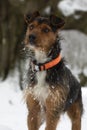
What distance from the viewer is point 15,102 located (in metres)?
15.0

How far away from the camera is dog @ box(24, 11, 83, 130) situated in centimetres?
628

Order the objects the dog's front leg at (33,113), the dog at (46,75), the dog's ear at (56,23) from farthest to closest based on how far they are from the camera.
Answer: the dog's front leg at (33,113)
the dog's ear at (56,23)
the dog at (46,75)

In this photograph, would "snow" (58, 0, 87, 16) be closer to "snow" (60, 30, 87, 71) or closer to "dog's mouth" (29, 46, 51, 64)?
"snow" (60, 30, 87, 71)

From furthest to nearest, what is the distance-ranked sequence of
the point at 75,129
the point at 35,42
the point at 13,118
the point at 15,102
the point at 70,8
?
1. the point at 70,8
2. the point at 15,102
3. the point at 13,118
4. the point at 75,129
5. the point at 35,42

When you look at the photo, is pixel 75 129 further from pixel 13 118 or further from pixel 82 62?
pixel 82 62

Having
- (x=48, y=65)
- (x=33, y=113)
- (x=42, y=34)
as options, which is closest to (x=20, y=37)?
(x=33, y=113)

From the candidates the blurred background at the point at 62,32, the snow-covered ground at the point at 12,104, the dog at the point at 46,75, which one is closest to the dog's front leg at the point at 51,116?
the dog at the point at 46,75

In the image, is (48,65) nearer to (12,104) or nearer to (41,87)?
(41,87)

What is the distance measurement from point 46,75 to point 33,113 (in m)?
0.63

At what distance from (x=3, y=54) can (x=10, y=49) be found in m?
0.33

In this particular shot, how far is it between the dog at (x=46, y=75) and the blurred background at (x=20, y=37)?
849 centimetres

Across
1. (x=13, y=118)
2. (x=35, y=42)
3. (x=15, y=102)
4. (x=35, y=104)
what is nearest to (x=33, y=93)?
(x=35, y=104)

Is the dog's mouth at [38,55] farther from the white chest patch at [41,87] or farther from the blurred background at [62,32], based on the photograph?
the blurred background at [62,32]

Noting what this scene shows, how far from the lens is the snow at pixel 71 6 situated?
1588 centimetres
